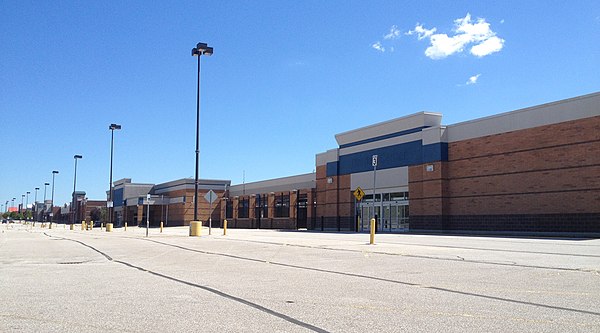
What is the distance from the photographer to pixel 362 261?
16.0 metres

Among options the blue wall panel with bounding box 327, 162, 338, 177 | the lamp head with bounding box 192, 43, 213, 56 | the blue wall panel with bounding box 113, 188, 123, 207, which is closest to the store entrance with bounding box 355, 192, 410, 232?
the blue wall panel with bounding box 327, 162, 338, 177

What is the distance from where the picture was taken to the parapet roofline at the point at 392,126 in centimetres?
4144

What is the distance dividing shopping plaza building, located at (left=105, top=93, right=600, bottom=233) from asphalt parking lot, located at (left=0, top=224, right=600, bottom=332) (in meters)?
15.8

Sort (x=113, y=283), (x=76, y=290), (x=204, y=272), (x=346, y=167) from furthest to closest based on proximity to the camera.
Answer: (x=346, y=167)
(x=204, y=272)
(x=113, y=283)
(x=76, y=290)

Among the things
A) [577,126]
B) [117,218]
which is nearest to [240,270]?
[577,126]

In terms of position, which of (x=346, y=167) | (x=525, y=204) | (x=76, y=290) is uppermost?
(x=346, y=167)

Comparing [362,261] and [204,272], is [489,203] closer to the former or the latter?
[362,261]

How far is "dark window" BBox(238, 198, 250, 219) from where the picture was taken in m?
75.0

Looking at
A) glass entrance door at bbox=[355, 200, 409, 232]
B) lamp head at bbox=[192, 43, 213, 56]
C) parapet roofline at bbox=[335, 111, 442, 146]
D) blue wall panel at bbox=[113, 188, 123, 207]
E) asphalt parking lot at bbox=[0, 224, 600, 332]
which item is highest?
lamp head at bbox=[192, 43, 213, 56]

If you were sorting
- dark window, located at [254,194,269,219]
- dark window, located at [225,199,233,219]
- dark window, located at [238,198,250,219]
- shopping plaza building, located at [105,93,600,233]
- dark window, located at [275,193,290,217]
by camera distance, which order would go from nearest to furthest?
shopping plaza building, located at [105,93,600,233], dark window, located at [275,193,290,217], dark window, located at [254,194,269,219], dark window, located at [238,198,250,219], dark window, located at [225,199,233,219]

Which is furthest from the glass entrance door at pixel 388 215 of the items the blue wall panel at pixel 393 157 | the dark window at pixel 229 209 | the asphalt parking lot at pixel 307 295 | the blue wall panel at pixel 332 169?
the dark window at pixel 229 209

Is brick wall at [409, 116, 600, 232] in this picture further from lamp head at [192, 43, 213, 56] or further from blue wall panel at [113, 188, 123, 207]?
blue wall panel at [113, 188, 123, 207]

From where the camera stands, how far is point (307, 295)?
940cm

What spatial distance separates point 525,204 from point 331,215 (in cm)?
2108
